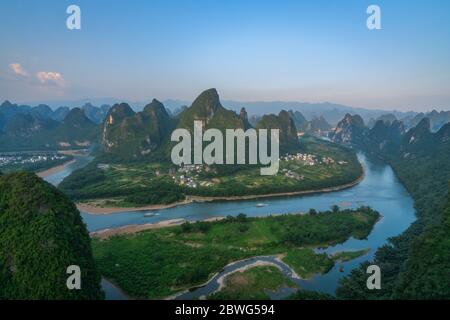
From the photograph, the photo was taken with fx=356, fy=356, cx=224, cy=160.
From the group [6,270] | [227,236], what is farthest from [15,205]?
[227,236]

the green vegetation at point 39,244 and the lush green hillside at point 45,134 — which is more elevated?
the lush green hillside at point 45,134

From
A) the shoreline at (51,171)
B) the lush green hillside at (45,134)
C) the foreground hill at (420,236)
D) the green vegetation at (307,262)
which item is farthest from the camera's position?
the lush green hillside at (45,134)

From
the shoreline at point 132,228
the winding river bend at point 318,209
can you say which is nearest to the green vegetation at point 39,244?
the winding river bend at point 318,209

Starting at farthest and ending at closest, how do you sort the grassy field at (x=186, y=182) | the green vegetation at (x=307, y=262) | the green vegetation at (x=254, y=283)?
the grassy field at (x=186, y=182)
the green vegetation at (x=307, y=262)
the green vegetation at (x=254, y=283)

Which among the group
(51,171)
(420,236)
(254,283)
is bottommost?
(254,283)

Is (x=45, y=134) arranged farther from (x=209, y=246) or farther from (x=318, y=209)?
(x=209, y=246)

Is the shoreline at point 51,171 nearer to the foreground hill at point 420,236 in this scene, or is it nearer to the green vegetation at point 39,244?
the green vegetation at point 39,244

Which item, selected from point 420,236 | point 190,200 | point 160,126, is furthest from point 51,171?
point 420,236
